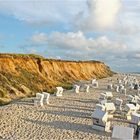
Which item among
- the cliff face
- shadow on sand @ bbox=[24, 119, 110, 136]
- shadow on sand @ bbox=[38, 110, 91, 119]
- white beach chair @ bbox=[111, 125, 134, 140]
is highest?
the cliff face

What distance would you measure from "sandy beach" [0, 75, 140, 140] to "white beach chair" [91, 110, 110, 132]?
32 cm

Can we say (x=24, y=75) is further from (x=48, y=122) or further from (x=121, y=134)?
(x=121, y=134)

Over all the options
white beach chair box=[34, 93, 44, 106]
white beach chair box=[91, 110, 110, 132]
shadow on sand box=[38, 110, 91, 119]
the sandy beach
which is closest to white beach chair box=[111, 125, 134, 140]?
the sandy beach

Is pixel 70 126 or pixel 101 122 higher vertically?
pixel 101 122

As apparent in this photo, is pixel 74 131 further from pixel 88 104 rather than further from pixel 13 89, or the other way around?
pixel 13 89

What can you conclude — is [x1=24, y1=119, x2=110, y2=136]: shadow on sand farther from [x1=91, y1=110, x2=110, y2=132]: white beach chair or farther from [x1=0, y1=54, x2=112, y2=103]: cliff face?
[x1=0, y1=54, x2=112, y2=103]: cliff face

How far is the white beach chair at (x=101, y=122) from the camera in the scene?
1628 cm

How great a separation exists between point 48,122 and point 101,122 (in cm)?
273

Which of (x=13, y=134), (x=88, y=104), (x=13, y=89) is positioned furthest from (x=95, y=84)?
(x=13, y=134)

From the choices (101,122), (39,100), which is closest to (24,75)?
(39,100)

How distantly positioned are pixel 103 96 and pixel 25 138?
1193 cm

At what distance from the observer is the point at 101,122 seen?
1645 cm

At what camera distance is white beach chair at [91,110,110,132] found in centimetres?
1628

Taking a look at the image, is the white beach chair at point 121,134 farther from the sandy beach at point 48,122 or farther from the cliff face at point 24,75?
the cliff face at point 24,75
